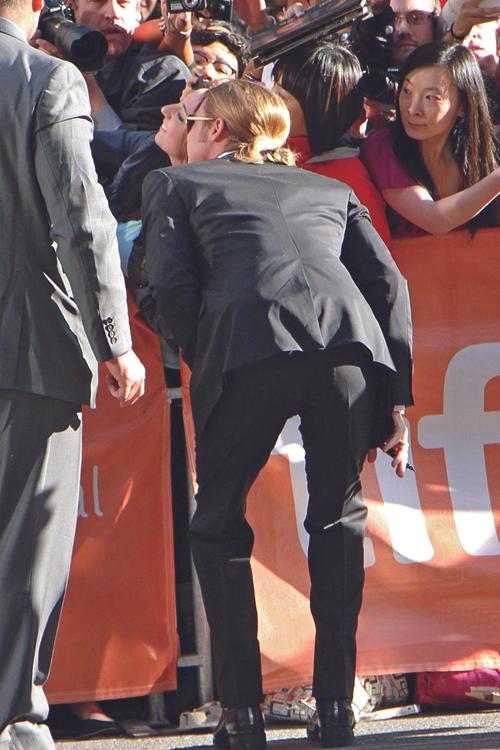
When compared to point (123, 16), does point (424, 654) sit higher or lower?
lower

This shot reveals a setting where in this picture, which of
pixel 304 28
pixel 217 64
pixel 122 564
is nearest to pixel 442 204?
pixel 304 28

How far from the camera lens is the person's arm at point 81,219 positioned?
3.06 metres

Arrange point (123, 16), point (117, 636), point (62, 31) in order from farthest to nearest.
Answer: point (123, 16), point (62, 31), point (117, 636)

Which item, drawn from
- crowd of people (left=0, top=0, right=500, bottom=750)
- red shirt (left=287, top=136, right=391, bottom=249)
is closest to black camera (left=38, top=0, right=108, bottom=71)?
red shirt (left=287, top=136, right=391, bottom=249)

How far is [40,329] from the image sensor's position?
3158 mm

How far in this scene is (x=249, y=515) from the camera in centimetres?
434

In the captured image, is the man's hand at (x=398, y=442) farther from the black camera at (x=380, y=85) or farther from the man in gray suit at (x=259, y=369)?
the black camera at (x=380, y=85)

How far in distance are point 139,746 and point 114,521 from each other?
0.73 meters

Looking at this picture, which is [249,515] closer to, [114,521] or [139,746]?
[114,521]

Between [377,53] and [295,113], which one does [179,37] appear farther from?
[295,113]

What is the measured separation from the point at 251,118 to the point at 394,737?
5.80ft

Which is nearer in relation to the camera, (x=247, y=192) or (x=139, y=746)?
(x=247, y=192)

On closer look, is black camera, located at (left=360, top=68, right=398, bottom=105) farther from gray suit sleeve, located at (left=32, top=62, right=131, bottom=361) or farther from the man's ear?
gray suit sleeve, located at (left=32, top=62, right=131, bottom=361)

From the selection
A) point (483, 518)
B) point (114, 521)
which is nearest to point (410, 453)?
point (483, 518)
